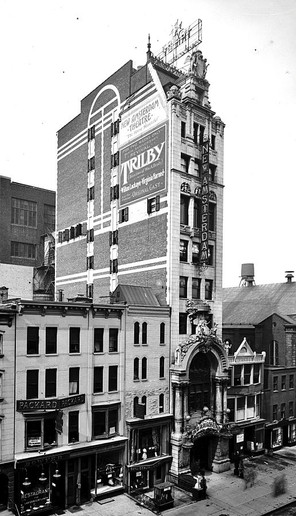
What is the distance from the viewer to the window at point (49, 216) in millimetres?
74000

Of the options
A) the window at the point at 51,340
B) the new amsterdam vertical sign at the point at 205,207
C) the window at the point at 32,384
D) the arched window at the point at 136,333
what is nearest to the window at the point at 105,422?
the window at the point at 32,384

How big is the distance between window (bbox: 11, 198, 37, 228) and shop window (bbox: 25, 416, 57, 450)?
135 ft

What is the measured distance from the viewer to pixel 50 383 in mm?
36812

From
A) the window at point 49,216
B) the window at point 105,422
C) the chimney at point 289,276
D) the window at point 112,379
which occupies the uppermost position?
the window at point 49,216

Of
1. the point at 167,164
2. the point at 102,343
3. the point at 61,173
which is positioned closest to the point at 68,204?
the point at 61,173

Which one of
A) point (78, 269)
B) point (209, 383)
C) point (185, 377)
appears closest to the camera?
point (185, 377)

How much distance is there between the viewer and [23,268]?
68312 millimetres

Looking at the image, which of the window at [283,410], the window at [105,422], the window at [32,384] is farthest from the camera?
the window at [283,410]

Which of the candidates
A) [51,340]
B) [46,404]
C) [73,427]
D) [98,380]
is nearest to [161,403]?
[98,380]

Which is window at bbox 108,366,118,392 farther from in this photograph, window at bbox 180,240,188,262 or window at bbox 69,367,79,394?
window at bbox 180,240,188,262

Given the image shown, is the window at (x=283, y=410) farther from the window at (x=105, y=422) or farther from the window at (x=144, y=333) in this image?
the window at (x=105, y=422)

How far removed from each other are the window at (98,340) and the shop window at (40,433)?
7.21 m

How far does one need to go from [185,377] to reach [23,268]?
115 ft

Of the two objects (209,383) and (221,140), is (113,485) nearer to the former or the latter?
(209,383)
